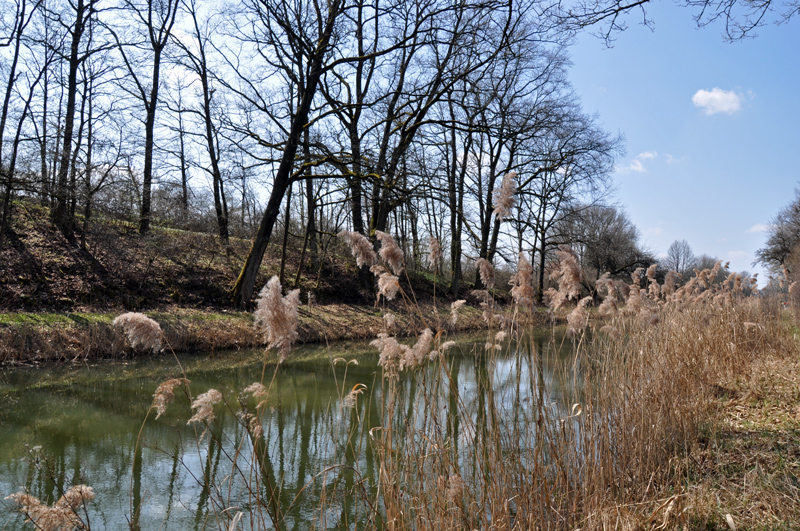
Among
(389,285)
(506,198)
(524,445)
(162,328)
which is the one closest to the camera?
(389,285)

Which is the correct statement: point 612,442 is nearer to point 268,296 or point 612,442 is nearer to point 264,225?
point 268,296

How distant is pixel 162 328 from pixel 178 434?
5632mm

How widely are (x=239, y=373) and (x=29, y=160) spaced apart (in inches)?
256

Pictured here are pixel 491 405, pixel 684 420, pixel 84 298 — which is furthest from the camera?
pixel 84 298

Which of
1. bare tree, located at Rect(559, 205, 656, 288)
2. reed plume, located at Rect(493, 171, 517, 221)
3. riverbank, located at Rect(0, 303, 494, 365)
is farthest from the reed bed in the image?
bare tree, located at Rect(559, 205, 656, 288)

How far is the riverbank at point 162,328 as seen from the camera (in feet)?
28.2

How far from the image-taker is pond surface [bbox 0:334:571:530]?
343 cm

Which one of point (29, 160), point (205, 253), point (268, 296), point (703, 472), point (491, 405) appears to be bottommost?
point (703, 472)

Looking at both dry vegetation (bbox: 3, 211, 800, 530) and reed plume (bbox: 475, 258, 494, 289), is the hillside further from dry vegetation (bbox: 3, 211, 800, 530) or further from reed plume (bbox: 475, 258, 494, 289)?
reed plume (bbox: 475, 258, 494, 289)

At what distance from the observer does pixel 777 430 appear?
385 centimetres

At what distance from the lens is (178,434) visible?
542 centimetres

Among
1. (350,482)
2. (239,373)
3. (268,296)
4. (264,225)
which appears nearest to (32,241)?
(264,225)

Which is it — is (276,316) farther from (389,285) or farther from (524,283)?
(524,283)

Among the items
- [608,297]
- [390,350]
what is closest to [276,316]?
[390,350]
